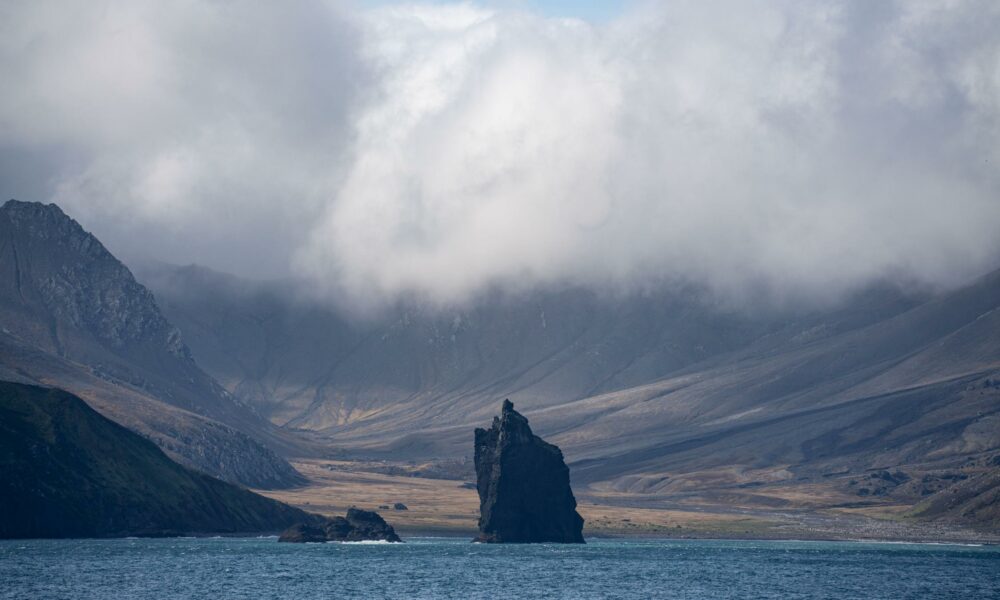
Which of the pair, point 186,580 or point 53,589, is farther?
point 186,580

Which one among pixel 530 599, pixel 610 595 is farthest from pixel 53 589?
pixel 610 595

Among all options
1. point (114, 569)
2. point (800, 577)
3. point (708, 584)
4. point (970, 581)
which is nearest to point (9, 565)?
point (114, 569)

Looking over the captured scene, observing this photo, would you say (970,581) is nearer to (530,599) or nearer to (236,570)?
(530,599)

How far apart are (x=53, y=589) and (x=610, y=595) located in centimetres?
6553

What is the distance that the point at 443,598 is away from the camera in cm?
16212

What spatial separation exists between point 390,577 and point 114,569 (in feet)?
122

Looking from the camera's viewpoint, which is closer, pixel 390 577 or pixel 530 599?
pixel 530 599

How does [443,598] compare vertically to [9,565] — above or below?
below

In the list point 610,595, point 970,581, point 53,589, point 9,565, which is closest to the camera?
point 53,589

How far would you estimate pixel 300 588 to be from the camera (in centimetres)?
17038

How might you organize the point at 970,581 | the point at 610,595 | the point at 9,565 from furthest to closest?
the point at 970,581, the point at 9,565, the point at 610,595

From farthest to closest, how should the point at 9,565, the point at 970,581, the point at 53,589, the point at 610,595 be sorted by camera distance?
the point at 970,581, the point at 9,565, the point at 610,595, the point at 53,589

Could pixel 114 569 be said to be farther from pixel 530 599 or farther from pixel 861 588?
pixel 861 588

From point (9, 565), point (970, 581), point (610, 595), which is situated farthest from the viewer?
point (970, 581)
